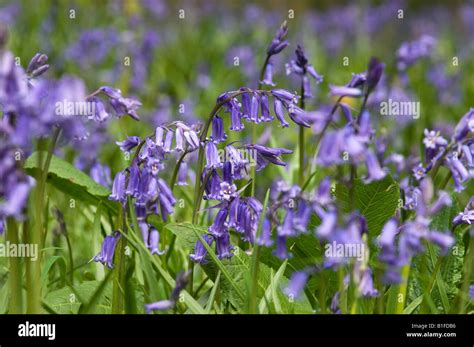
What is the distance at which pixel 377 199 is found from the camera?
360 cm

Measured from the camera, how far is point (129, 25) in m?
10.8

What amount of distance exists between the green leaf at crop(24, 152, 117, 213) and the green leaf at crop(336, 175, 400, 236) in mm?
1193

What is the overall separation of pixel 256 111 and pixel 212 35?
9.72m

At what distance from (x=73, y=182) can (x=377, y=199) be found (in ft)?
4.83

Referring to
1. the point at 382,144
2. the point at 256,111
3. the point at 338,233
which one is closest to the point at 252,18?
the point at 382,144

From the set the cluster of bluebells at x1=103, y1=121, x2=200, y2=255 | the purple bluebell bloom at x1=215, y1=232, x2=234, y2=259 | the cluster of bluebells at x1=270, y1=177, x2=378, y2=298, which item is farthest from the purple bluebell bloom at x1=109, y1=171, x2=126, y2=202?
the cluster of bluebells at x1=270, y1=177, x2=378, y2=298

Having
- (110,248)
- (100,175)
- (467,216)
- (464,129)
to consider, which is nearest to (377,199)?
(467,216)

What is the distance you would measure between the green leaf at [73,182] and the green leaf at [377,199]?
1.19 metres

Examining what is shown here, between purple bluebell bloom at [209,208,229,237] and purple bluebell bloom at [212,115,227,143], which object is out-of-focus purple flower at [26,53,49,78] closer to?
purple bluebell bloom at [212,115,227,143]

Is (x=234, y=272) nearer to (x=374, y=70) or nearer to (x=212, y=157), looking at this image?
(x=212, y=157)

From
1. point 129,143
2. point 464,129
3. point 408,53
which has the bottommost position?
point 464,129

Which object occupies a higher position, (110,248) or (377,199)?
(377,199)

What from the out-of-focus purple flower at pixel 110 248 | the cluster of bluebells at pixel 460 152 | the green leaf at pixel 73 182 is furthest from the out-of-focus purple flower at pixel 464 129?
the green leaf at pixel 73 182
